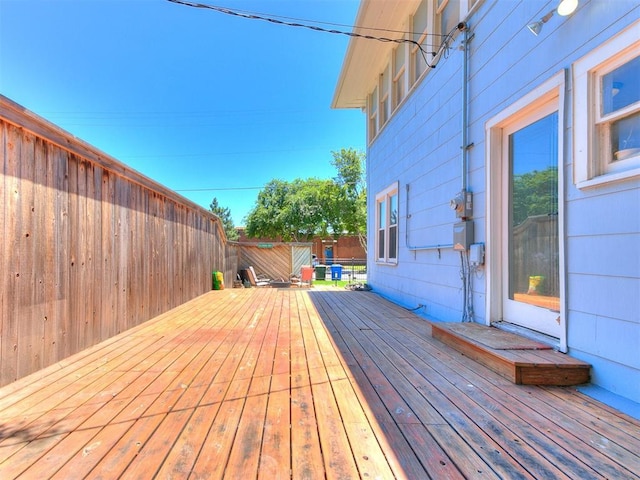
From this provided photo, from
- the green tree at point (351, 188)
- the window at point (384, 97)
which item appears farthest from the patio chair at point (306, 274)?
the green tree at point (351, 188)

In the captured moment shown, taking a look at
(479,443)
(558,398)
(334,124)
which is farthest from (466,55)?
(334,124)

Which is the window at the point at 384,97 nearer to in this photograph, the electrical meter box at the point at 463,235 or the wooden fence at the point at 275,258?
the electrical meter box at the point at 463,235

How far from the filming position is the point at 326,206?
69.2 ft

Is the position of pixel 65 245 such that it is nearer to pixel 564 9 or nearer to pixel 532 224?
pixel 532 224

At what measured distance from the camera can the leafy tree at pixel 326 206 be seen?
2080 centimetres

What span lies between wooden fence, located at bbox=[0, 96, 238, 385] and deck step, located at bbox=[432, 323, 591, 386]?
3314 millimetres

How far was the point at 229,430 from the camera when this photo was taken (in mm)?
1457

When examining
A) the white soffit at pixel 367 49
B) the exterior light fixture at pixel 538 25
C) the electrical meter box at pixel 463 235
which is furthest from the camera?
the white soffit at pixel 367 49

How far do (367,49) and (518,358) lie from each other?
19.8 feet

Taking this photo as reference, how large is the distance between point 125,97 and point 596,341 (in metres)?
14.8

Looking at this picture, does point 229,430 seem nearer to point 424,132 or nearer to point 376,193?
point 424,132

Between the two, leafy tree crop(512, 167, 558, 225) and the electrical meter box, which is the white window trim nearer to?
the electrical meter box

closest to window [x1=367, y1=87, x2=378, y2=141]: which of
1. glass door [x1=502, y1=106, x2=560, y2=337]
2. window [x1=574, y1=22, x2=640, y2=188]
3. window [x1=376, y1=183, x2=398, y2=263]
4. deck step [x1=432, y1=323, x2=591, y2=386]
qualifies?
window [x1=376, y1=183, x2=398, y2=263]

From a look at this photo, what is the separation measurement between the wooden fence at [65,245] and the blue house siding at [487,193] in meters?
3.75
